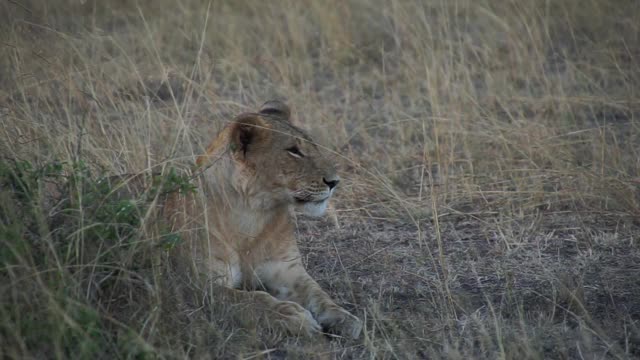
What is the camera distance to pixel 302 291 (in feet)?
13.7

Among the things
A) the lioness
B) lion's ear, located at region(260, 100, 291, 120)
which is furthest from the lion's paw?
lion's ear, located at region(260, 100, 291, 120)

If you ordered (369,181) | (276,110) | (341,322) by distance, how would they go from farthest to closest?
(369,181)
(276,110)
(341,322)

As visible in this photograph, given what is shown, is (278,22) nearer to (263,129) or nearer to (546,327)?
(263,129)

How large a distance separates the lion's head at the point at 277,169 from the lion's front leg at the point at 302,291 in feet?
0.90

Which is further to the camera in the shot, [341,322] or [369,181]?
[369,181]

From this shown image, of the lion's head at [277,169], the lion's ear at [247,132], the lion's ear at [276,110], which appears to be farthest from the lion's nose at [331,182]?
the lion's ear at [276,110]

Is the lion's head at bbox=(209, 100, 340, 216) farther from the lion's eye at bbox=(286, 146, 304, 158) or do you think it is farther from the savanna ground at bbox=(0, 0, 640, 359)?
the savanna ground at bbox=(0, 0, 640, 359)

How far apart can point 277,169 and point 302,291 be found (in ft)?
1.82

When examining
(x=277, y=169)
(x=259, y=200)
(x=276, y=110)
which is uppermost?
(x=276, y=110)

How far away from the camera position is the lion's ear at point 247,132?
13.6ft

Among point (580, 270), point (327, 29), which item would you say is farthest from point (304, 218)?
point (327, 29)

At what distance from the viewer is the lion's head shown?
165 inches

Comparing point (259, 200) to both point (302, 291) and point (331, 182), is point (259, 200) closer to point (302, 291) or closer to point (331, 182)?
point (331, 182)

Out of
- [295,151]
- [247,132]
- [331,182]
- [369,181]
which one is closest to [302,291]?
[331,182]
